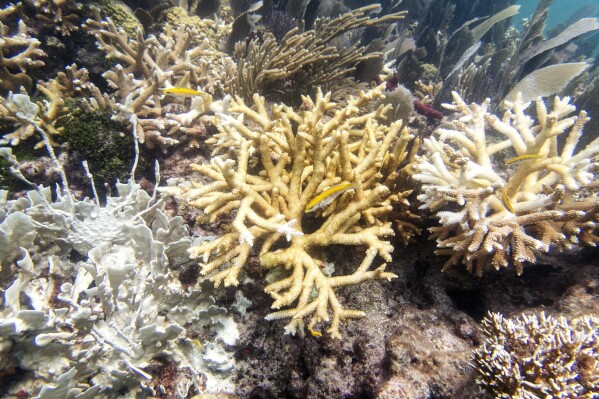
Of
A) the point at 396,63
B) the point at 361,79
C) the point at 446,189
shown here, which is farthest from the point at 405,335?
the point at 396,63

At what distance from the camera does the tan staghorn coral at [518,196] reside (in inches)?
82.0

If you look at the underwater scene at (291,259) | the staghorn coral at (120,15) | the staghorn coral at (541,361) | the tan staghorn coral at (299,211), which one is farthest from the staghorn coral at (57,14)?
the staghorn coral at (541,361)

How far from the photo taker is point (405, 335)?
7.16ft

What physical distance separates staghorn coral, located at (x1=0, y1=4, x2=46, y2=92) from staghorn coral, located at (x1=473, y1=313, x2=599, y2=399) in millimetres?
4870

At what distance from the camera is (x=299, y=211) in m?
2.37

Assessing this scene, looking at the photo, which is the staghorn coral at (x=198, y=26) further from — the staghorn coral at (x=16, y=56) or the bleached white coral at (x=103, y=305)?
the bleached white coral at (x=103, y=305)

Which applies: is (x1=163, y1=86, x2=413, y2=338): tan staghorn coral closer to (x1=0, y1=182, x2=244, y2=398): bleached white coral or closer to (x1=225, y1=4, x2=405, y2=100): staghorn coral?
(x1=0, y1=182, x2=244, y2=398): bleached white coral

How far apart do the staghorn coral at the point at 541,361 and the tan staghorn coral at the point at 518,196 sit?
1.40 ft

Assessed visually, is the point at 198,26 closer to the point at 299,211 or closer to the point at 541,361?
the point at 299,211

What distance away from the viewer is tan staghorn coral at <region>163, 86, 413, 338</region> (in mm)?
2129

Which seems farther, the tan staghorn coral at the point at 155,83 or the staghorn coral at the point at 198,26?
the staghorn coral at the point at 198,26

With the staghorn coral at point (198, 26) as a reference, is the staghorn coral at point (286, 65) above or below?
below

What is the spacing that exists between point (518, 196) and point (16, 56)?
502 cm

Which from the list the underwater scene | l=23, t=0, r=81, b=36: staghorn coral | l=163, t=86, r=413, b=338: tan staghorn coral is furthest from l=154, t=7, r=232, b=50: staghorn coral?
l=163, t=86, r=413, b=338: tan staghorn coral
